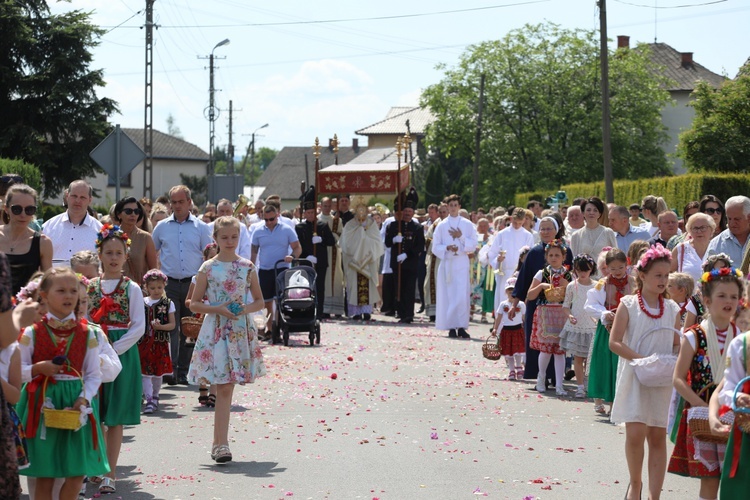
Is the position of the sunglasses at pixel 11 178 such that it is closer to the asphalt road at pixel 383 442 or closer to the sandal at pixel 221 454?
the asphalt road at pixel 383 442

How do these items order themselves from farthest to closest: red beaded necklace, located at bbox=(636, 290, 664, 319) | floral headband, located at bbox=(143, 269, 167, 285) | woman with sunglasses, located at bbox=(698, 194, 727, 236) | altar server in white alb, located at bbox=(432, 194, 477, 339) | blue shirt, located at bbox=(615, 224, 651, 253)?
altar server in white alb, located at bbox=(432, 194, 477, 339) < blue shirt, located at bbox=(615, 224, 651, 253) < woman with sunglasses, located at bbox=(698, 194, 727, 236) < floral headband, located at bbox=(143, 269, 167, 285) < red beaded necklace, located at bbox=(636, 290, 664, 319)

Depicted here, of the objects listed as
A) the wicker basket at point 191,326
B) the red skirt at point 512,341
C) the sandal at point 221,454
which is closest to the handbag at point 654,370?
the sandal at point 221,454

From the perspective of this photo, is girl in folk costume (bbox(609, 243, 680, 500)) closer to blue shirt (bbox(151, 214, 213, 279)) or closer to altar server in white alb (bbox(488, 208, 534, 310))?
blue shirt (bbox(151, 214, 213, 279))

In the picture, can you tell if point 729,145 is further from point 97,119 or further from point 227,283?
point 227,283

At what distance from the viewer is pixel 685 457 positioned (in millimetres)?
6500

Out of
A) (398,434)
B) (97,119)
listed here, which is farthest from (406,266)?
(97,119)

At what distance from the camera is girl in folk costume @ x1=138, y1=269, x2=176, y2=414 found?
11.4 m

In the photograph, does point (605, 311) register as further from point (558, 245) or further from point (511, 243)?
point (511, 243)

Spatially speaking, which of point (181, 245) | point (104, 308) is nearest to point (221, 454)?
point (104, 308)

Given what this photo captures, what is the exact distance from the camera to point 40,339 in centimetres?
652

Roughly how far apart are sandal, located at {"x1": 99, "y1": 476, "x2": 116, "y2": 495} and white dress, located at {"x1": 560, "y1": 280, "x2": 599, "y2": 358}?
5.99m

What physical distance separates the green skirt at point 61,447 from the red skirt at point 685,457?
3081 mm

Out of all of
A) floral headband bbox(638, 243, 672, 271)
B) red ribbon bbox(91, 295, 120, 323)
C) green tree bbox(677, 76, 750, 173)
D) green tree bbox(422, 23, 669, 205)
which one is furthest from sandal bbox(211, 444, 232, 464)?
green tree bbox(422, 23, 669, 205)

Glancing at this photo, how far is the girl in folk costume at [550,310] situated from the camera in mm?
12898
